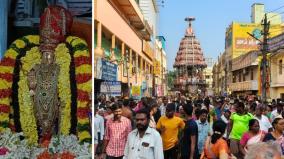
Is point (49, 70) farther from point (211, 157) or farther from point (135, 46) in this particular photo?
point (135, 46)

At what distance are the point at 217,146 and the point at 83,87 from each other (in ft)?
6.89

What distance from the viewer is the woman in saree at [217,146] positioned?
666 cm

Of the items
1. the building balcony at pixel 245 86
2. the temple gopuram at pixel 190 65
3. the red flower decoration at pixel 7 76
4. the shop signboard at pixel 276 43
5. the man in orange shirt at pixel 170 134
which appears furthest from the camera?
the temple gopuram at pixel 190 65

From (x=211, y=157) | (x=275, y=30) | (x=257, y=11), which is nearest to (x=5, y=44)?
(x=211, y=157)

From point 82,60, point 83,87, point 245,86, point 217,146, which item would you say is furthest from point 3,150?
point 245,86

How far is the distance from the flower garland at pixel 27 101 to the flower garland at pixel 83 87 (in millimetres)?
508

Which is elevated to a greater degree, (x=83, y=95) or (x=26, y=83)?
(x=26, y=83)

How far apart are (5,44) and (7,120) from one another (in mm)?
915

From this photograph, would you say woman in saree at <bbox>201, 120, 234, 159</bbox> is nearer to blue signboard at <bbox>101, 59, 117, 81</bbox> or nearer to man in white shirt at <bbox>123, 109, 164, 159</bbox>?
man in white shirt at <bbox>123, 109, 164, 159</bbox>

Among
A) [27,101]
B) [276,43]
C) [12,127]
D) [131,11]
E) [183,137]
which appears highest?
[131,11]

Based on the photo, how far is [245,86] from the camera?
6222 cm

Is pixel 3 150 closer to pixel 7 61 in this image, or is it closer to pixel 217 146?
pixel 7 61

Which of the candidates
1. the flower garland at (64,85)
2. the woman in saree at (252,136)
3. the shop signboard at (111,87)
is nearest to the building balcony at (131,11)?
the shop signboard at (111,87)

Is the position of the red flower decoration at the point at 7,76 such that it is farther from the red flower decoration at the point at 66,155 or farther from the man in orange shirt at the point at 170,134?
the man in orange shirt at the point at 170,134
